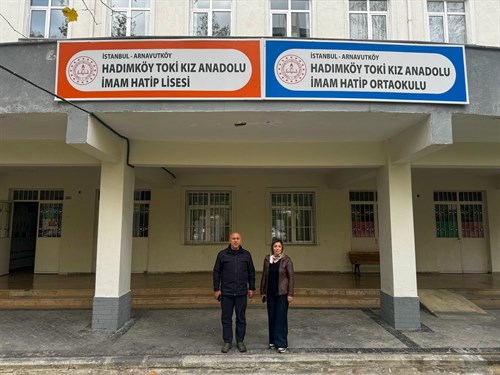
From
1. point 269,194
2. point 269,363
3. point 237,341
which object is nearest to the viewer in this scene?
point 269,363

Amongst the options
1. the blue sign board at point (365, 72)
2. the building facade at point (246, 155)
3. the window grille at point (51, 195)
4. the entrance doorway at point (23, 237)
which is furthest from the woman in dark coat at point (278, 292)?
the entrance doorway at point (23, 237)

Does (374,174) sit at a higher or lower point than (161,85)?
lower

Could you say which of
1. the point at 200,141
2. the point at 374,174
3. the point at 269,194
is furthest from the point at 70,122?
the point at 269,194

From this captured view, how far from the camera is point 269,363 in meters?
4.57

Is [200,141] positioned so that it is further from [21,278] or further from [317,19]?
[21,278]

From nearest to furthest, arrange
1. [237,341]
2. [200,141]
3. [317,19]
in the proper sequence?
[237,341]
[200,141]
[317,19]

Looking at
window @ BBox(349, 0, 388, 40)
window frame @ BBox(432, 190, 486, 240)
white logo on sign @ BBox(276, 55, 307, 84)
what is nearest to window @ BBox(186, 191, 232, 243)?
window @ BBox(349, 0, 388, 40)

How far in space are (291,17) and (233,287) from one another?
5.13 metres

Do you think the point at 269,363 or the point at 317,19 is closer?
the point at 269,363

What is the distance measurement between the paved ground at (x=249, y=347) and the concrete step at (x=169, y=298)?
78 cm

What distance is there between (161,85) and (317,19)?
362cm

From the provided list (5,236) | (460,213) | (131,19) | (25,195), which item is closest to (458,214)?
(460,213)

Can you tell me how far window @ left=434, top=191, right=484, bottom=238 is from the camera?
35.1 feet

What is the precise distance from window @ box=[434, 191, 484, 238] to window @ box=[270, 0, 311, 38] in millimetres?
7054
